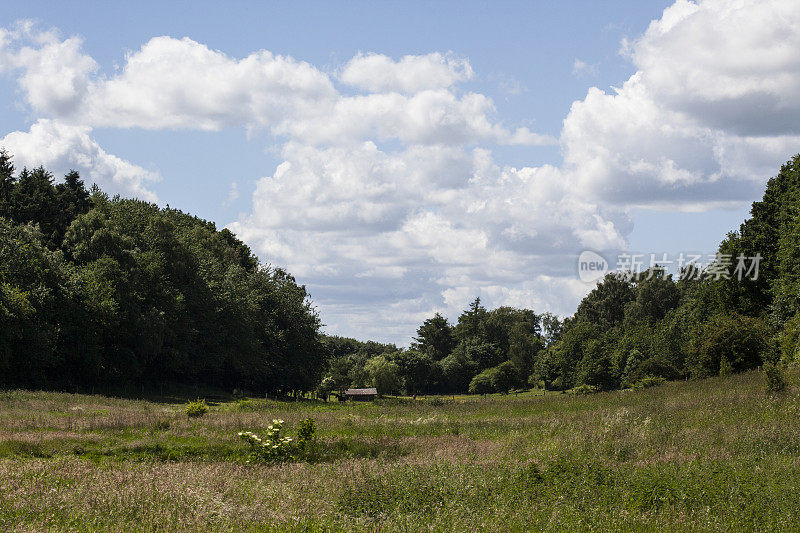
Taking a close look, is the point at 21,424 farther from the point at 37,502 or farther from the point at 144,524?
the point at 144,524

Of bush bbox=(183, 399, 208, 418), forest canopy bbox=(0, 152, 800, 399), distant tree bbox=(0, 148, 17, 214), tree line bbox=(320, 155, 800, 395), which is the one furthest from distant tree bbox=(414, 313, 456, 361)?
bush bbox=(183, 399, 208, 418)

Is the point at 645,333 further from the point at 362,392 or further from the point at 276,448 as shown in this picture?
the point at 276,448

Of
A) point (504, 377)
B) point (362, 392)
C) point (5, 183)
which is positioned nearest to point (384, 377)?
point (362, 392)

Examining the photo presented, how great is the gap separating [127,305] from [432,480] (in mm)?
49629

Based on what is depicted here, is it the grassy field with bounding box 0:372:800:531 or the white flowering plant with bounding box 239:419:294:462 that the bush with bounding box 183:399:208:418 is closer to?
the grassy field with bounding box 0:372:800:531

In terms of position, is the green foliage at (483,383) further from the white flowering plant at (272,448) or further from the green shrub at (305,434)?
the white flowering plant at (272,448)

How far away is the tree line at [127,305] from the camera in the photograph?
48.5 meters

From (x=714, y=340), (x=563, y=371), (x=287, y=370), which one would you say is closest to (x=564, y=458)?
(x=714, y=340)

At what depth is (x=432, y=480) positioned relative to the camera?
42.2ft

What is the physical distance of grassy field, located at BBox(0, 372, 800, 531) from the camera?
9828 mm

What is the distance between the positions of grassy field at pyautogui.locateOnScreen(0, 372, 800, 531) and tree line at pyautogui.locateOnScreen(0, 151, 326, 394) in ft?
93.7

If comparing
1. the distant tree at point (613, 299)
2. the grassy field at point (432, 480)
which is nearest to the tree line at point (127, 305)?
the grassy field at point (432, 480)

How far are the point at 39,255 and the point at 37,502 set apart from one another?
45.9 meters

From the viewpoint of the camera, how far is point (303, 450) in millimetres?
18109
